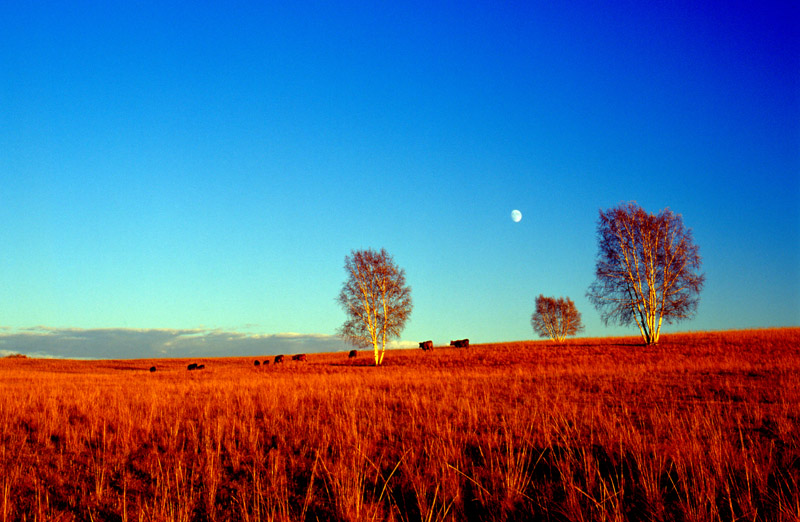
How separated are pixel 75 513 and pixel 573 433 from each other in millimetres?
6996

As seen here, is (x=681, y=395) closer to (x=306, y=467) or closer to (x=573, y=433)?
(x=573, y=433)

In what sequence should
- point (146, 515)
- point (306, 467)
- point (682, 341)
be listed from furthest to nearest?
1. point (682, 341)
2. point (306, 467)
3. point (146, 515)

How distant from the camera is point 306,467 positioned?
595 centimetres

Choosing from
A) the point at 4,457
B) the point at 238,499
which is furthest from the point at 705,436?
the point at 4,457

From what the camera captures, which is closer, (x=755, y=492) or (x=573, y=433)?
(x=755, y=492)

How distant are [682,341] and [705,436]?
112 ft

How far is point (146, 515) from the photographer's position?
14.5ft

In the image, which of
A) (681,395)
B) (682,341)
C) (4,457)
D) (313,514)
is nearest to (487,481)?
→ (313,514)

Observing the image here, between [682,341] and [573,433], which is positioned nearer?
[573,433]

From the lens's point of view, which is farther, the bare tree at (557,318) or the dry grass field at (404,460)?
the bare tree at (557,318)

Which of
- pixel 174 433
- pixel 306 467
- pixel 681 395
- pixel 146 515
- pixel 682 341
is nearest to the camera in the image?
pixel 146 515

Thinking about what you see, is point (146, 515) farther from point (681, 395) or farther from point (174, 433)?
point (681, 395)

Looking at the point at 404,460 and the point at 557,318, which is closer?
the point at 404,460

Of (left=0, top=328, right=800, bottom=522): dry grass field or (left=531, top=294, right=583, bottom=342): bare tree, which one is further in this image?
(left=531, top=294, right=583, bottom=342): bare tree
